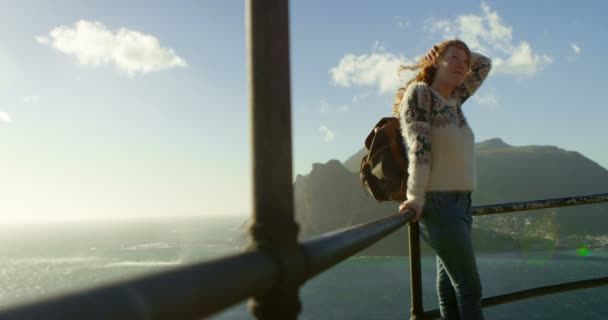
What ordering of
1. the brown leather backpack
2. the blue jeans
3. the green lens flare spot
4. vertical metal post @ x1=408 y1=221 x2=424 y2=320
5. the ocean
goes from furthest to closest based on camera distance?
the green lens flare spot → the ocean → vertical metal post @ x1=408 y1=221 x2=424 y2=320 → the brown leather backpack → the blue jeans

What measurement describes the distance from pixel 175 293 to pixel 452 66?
2360mm

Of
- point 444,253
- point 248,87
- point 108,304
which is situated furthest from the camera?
point 444,253

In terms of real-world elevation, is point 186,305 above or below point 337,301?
above

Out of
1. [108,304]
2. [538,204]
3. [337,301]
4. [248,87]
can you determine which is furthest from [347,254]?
[337,301]

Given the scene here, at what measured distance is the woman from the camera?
218cm

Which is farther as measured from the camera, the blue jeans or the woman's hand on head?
the woman's hand on head

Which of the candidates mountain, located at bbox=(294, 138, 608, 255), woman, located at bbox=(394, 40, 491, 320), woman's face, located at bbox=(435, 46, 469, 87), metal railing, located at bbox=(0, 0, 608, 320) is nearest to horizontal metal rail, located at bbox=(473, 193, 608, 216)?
woman, located at bbox=(394, 40, 491, 320)

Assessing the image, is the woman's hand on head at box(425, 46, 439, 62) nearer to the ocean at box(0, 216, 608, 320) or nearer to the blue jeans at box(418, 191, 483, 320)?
the blue jeans at box(418, 191, 483, 320)

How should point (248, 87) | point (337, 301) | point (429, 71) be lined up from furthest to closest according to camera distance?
point (337, 301), point (429, 71), point (248, 87)

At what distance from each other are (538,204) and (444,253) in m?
1.11

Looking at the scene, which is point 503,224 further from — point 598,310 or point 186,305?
point 186,305

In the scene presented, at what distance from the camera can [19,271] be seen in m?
154

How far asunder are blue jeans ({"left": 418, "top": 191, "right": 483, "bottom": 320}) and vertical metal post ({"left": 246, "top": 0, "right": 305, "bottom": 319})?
164 centimetres

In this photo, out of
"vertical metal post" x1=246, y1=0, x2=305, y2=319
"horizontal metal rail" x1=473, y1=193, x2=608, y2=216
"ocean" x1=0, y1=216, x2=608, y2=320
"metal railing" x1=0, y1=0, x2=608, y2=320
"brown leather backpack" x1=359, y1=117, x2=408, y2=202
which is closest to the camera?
"metal railing" x1=0, y1=0, x2=608, y2=320
